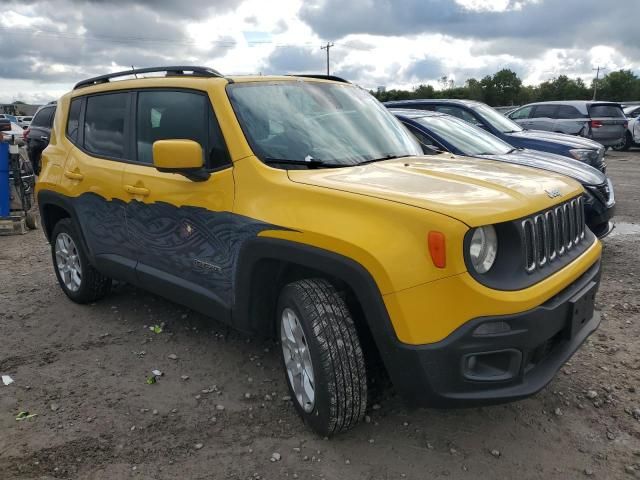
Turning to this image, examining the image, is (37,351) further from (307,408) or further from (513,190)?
(513,190)

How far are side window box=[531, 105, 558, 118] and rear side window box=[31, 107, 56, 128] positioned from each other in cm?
1224

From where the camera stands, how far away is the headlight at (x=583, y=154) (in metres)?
7.68

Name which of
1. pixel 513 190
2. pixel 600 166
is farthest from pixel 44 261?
pixel 600 166

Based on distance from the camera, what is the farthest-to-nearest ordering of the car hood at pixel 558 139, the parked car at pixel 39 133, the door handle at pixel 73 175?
the parked car at pixel 39 133 → the car hood at pixel 558 139 → the door handle at pixel 73 175

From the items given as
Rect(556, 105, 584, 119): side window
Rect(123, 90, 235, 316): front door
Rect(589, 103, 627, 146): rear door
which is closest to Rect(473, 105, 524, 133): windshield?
Rect(123, 90, 235, 316): front door

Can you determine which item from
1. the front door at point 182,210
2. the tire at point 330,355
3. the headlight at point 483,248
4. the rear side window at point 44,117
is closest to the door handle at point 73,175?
the front door at point 182,210

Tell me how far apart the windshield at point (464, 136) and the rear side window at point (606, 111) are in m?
10.8

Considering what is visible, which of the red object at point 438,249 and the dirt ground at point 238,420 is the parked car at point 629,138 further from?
the red object at point 438,249

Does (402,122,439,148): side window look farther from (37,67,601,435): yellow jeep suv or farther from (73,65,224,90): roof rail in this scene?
(73,65,224,90): roof rail

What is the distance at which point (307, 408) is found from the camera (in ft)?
9.39

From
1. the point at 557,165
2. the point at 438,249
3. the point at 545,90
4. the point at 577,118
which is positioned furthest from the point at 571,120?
the point at 545,90

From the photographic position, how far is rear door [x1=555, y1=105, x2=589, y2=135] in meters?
15.3

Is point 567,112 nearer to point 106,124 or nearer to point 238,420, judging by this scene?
point 106,124

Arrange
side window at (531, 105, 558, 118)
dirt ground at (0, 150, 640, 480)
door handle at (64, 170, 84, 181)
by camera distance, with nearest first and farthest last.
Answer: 1. dirt ground at (0, 150, 640, 480)
2. door handle at (64, 170, 84, 181)
3. side window at (531, 105, 558, 118)
